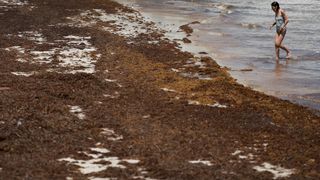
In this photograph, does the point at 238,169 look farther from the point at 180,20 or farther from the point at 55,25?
the point at 180,20

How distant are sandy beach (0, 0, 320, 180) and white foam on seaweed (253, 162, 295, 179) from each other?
0.04ft

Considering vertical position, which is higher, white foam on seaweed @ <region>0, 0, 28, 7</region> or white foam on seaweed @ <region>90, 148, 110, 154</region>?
white foam on seaweed @ <region>0, 0, 28, 7</region>

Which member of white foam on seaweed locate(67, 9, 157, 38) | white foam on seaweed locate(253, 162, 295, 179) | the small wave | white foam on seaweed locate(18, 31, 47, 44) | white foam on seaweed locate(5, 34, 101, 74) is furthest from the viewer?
the small wave

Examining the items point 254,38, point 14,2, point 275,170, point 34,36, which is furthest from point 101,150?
point 14,2

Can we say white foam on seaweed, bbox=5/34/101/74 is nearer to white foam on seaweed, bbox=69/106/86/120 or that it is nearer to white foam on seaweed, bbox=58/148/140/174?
white foam on seaweed, bbox=69/106/86/120

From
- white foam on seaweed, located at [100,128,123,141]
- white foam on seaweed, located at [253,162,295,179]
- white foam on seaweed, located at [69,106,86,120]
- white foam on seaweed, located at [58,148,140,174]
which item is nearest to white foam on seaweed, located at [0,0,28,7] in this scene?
white foam on seaweed, located at [69,106,86,120]

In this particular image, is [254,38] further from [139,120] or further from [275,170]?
[275,170]

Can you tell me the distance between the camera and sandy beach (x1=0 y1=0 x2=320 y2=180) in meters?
6.77

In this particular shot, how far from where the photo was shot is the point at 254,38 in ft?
62.3

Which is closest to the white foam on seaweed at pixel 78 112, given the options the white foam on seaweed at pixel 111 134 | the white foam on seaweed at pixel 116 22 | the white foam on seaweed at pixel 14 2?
the white foam on seaweed at pixel 111 134

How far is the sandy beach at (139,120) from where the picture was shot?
6.77 m

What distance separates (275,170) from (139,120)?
103 inches

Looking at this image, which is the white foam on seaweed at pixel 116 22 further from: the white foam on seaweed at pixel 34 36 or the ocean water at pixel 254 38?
the white foam on seaweed at pixel 34 36

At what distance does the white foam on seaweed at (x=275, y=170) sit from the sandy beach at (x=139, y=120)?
1 cm
